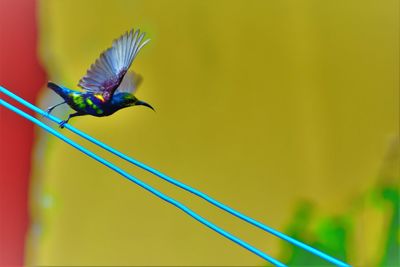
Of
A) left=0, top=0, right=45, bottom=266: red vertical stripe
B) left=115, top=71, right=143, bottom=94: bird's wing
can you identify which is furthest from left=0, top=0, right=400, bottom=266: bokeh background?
left=115, top=71, right=143, bottom=94: bird's wing

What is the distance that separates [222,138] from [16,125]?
0.38m

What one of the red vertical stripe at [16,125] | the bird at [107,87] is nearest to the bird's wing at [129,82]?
the bird at [107,87]

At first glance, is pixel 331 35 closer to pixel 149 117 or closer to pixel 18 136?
pixel 149 117

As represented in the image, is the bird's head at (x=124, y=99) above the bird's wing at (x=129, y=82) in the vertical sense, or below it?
below

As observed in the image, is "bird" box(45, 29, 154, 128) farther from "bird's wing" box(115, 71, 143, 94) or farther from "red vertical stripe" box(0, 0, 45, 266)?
"red vertical stripe" box(0, 0, 45, 266)

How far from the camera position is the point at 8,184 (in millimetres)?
1070

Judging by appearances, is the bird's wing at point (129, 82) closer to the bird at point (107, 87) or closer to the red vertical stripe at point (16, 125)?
the bird at point (107, 87)

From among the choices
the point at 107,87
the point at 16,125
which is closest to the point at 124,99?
the point at 107,87

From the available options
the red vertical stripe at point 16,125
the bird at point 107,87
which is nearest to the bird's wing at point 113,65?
the bird at point 107,87

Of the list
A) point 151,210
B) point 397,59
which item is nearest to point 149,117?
point 151,210

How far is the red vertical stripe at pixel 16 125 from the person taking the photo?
1.04 metres

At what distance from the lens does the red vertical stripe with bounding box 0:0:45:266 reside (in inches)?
41.0

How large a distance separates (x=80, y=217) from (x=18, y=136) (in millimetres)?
194

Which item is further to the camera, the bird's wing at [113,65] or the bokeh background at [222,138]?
the bokeh background at [222,138]
